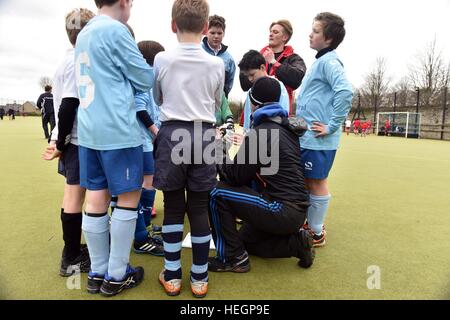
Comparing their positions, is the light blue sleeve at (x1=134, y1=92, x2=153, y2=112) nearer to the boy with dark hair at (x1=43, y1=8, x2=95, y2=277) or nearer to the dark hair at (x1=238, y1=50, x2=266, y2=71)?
the boy with dark hair at (x1=43, y1=8, x2=95, y2=277)

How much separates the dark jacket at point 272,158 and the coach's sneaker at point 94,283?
1.17m

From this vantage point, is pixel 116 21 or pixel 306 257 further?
pixel 306 257

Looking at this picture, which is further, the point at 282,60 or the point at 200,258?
the point at 282,60

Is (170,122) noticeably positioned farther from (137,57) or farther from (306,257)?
(306,257)

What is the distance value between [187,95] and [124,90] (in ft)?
1.26

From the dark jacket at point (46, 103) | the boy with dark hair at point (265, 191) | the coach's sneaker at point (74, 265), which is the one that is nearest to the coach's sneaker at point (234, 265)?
the boy with dark hair at point (265, 191)

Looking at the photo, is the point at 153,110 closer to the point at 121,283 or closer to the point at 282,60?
the point at 282,60

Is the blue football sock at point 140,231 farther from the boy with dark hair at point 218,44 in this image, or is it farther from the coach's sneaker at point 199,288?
the boy with dark hair at point 218,44

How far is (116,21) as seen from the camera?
6.42ft

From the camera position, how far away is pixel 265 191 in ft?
8.46

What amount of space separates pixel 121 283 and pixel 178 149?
96cm

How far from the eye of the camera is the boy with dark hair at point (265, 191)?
97.5 inches

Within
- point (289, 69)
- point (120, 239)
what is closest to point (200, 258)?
point (120, 239)
